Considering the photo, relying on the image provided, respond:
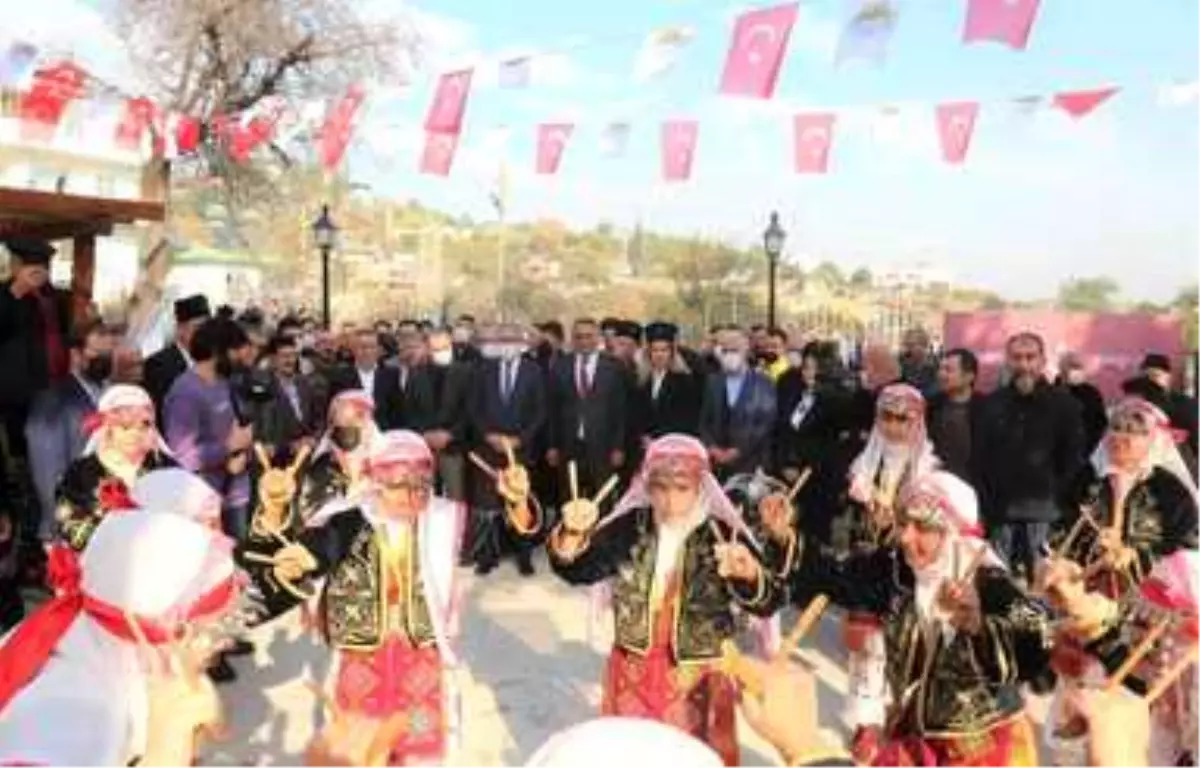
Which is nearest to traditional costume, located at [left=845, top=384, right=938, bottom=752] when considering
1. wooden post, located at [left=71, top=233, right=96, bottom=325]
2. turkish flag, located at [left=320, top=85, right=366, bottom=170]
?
wooden post, located at [left=71, top=233, right=96, bottom=325]

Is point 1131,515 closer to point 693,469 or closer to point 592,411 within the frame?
point 693,469

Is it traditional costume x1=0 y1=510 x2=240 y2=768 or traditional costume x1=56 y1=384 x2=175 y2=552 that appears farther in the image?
traditional costume x1=56 y1=384 x2=175 y2=552

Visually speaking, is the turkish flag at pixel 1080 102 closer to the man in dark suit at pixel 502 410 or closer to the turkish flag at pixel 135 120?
the man in dark suit at pixel 502 410

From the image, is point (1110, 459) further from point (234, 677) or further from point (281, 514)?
point (234, 677)

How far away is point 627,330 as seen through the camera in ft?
32.7

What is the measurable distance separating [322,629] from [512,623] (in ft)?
12.1

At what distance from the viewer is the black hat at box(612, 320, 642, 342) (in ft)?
32.3

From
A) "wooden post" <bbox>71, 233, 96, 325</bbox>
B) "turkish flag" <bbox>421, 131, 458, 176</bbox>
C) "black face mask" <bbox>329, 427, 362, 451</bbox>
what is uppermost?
"turkish flag" <bbox>421, 131, 458, 176</bbox>

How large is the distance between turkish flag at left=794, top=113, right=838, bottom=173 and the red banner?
630 centimetres

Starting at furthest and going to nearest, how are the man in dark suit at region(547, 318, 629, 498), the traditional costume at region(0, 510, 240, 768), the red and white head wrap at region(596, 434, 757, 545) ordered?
the man in dark suit at region(547, 318, 629, 498) < the red and white head wrap at region(596, 434, 757, 545) < the traditional costume at region(0, 510, 240, 768)

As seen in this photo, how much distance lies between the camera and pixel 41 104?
12.1 meters

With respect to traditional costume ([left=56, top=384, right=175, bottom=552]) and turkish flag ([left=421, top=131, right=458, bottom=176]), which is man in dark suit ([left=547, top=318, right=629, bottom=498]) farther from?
traditional costume ([left=56, top=384, right=175, bottom=552])

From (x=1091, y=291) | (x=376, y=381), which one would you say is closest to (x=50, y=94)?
(x=376, y=381)

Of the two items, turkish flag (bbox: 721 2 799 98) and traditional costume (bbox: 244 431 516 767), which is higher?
turkish flag (bbox: 721 2 799 98)
